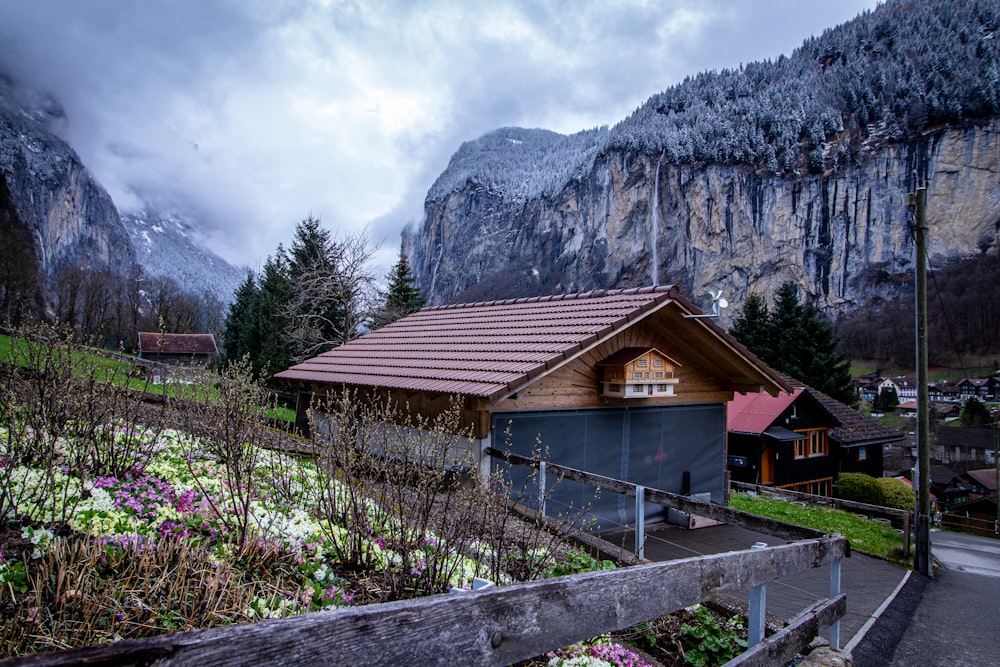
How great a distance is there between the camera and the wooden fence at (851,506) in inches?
434

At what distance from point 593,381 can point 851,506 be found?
7.95 m

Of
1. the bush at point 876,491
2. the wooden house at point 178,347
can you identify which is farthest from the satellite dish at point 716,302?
the wooden house at point 178,347

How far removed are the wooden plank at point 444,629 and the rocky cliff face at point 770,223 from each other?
100407 millimetres

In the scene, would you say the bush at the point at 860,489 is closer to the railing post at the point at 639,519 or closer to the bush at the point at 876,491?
the bush at the point at 876,491

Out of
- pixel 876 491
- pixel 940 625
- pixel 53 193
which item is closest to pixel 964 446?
pixel 876 491

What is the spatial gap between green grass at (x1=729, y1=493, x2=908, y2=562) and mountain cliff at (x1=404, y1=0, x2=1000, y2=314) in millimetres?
78225

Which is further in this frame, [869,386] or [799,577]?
[869,386]

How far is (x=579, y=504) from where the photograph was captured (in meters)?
8.17

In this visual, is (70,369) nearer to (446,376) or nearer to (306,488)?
(306,488)

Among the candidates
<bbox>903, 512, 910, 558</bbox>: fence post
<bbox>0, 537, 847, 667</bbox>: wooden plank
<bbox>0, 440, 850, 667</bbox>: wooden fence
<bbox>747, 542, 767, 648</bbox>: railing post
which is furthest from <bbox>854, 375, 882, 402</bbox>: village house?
<bbox>0, 537, 847, 667</bbox>: wooden plank

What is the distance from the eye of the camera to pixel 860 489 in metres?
21.2

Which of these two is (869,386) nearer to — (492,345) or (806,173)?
(806,173)

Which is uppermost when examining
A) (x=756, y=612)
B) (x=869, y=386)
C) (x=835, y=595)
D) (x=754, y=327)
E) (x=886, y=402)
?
(x=754, y=327)

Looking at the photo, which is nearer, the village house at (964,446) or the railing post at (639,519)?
the railing post at (639,519)
